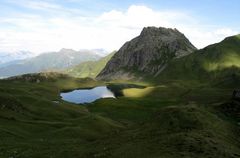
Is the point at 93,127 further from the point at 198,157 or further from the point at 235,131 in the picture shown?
the point at 198,157

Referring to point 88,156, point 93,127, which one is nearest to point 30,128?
point 93,127

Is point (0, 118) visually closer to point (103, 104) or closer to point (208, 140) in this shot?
point (208, 140)

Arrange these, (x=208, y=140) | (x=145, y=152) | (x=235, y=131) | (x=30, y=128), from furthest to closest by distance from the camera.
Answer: (x=30, y=128) → (x=235, y=131) → (x=208, y=140) → (x=145, y=152)

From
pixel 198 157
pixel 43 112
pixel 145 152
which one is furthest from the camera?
pixel 43 112

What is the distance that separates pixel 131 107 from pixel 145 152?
419ft

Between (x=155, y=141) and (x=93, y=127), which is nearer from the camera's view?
(x=155, y=141)

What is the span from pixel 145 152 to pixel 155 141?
5358 millimetres

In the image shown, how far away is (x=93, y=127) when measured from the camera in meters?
88.8

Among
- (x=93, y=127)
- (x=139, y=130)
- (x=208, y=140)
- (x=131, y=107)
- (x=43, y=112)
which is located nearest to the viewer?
(x=208, y=140)

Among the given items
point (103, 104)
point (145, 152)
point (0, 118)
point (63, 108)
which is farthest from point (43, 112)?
point (103, 104)

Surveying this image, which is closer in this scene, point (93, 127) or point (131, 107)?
point (93, 127)

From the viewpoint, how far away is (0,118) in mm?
78125

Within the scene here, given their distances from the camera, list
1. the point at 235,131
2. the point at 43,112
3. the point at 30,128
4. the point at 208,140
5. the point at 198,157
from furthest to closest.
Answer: the point at 43,112, the point at 30,128, the point at 235,131, the point at 208,140, the point at 198,157

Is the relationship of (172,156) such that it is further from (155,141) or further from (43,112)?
(43,112)
